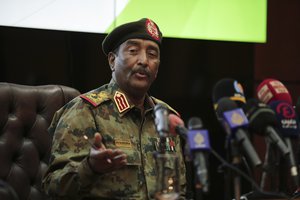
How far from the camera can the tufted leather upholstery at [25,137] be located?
91.0 inches

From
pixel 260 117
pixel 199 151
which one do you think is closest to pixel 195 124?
pixel 199 151

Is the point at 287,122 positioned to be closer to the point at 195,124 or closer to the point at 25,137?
the point at 195,124

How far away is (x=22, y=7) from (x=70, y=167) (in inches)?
49.3

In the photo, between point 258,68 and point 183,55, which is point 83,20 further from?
point 258,68

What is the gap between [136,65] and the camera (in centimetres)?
219

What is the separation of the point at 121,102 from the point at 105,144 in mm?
218

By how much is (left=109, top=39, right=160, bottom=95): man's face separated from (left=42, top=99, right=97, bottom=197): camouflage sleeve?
8.5 inches

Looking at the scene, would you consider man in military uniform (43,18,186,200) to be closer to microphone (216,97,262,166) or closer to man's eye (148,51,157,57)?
man's eye (148,51,157,57)

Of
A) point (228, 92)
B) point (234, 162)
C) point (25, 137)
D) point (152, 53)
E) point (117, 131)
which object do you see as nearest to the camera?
point (234, 162)

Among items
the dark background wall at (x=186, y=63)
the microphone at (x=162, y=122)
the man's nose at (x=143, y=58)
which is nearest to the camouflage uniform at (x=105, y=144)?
the man's nose at (x=143, y=58)

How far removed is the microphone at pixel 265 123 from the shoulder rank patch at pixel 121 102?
829 millimetres

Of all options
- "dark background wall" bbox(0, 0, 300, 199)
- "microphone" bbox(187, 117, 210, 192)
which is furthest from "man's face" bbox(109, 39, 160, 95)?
"microphone" bbox(187, 117, 210, 192)

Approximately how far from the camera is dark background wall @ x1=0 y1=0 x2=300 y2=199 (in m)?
2.88

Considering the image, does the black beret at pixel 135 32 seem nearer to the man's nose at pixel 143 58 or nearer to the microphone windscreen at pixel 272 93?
the man's nose at pixel 143 58
